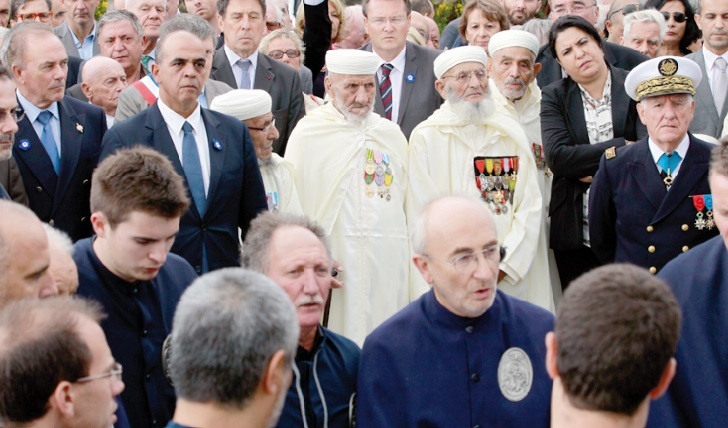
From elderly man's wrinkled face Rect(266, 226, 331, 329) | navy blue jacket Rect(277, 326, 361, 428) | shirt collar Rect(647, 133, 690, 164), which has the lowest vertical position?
navy blue jacket Rect(277, 326, 361, 428)

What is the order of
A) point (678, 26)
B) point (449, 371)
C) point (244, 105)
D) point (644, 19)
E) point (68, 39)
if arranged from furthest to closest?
point (678, 26) → point (68, 39) → point (644, 19) → point (244, 105) → point (449, 371)

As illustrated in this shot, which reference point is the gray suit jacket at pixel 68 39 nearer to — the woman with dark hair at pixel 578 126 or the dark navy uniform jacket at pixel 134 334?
the woman with dark hair at pixel 578 126

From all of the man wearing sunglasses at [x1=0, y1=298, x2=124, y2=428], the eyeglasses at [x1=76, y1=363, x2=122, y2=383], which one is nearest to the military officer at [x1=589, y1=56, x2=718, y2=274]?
the eyeglasses at [x1=76, y1=363, x2=122, y2=383]

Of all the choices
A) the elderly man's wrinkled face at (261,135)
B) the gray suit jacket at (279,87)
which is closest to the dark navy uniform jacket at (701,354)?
the elderly man's wrinkled face at (261,135)

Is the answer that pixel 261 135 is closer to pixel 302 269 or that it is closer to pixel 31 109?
pixel 31 109

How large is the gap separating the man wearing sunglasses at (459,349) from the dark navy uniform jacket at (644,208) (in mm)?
2262

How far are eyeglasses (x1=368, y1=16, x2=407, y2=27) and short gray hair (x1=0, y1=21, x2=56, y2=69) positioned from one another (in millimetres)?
2582

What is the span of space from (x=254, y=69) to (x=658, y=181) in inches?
125

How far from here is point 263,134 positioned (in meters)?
6.91

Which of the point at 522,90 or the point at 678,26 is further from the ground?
the point at 678,26

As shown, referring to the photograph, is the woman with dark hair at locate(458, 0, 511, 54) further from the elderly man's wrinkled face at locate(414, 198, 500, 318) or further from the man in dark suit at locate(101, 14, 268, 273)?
the elderly man's wrinkled face at locate(414, 198, 500, 318)

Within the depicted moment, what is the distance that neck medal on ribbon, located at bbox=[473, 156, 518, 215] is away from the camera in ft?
24.3

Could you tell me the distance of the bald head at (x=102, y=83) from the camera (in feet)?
25.7

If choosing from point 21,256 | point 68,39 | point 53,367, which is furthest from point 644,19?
point 53,367
